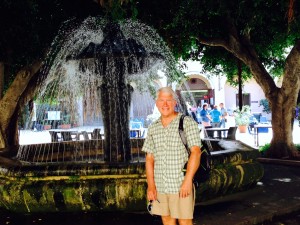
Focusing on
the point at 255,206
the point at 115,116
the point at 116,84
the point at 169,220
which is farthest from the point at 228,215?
the point at 116,84

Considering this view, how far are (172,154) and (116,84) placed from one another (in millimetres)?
3625

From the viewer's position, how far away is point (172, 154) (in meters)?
3.27

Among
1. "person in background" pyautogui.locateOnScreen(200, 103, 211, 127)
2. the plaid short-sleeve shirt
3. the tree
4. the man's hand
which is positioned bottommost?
the man's hand

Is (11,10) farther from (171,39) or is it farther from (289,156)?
(289,156)

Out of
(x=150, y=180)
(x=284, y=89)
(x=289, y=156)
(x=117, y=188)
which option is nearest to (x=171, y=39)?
(x=284, y=89)

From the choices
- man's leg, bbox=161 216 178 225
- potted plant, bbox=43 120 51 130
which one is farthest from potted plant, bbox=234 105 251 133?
man's leg, bbox=161 216 178 225

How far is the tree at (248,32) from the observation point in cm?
873

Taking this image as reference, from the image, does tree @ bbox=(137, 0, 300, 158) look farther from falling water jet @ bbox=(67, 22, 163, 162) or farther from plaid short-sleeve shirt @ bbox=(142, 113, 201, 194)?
plaid short-sleeve shirt @ bbox=(142, 113, 201, 194)

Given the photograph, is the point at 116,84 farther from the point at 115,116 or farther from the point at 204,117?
the point at 204,117

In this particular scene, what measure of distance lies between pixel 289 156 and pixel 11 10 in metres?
8.30

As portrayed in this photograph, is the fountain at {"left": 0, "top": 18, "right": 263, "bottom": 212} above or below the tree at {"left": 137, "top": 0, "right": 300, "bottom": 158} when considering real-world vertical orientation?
below

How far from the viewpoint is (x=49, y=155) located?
844 centimetres

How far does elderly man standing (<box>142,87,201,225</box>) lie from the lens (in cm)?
321

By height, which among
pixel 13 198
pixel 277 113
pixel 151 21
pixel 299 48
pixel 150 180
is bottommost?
pixel 13 198
